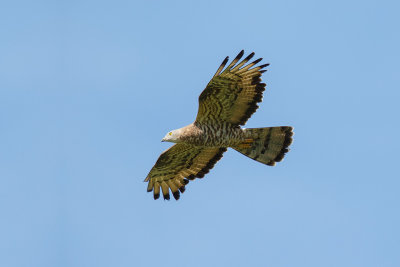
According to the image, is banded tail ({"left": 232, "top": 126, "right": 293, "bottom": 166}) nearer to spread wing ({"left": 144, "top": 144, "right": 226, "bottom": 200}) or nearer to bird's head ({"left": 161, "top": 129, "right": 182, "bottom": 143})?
spread wing ({"left": 144, "top": 144, "right": 226, "bottom": 200})

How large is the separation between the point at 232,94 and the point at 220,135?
937mm

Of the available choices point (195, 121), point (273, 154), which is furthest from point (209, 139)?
point (273, 154)

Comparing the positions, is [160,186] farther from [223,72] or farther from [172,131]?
[223,72]

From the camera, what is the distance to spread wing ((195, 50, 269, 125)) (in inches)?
683

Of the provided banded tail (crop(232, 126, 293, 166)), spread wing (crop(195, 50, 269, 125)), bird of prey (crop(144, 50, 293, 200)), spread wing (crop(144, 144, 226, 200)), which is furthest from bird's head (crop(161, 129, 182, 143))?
banded tail (crop(232, 126, 293, 166))

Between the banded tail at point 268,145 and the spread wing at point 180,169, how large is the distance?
2.49 feet

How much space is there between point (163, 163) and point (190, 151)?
669 mm

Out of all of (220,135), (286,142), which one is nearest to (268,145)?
(286,142)

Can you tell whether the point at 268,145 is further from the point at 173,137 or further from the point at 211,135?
the point at 173,137

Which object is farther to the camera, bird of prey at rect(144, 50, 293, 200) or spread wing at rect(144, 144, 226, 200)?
spread wing at rect(144, 144, 226, 200)

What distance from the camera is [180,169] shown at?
62.3 ft

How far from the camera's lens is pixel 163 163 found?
Answer: 61.5ft

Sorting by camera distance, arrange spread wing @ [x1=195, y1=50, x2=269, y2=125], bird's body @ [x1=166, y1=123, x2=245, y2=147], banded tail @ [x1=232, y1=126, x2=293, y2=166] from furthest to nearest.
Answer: banded tail @ [x1=232, y1=126, x2=293, y2=166], bird's body @ [x1=166, y1=123, x2=245, y2=147], spread wing @ [x1=195, y1=50, x2=269, y2=125]

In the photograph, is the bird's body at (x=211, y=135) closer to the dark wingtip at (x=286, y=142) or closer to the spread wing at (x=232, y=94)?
the spread wing at (x=232, y=94)
